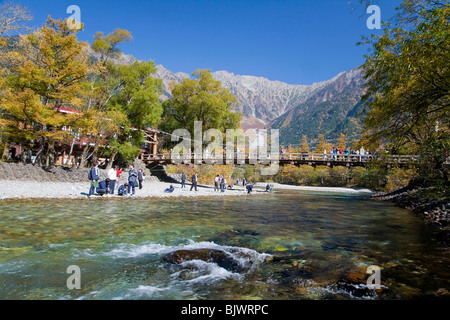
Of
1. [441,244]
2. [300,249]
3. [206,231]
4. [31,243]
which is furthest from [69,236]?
[441,244]

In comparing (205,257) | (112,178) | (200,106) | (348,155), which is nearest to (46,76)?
(112,178)

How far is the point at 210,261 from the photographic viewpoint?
15.6ft

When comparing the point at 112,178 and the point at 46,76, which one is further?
the point at 46,76

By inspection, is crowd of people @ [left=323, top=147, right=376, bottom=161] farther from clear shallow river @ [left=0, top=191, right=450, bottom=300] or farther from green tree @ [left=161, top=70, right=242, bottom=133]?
clear shallow river @ [left=0, top=191, right=450, bottom=300]

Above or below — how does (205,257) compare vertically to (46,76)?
below

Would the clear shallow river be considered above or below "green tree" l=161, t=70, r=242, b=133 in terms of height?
below

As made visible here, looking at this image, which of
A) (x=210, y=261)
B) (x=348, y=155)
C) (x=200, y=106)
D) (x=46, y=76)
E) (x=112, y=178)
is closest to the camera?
(x=210, y=261)

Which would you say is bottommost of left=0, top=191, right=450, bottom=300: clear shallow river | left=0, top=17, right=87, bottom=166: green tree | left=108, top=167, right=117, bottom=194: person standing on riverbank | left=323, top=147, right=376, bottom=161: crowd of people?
left=0, top=191, right=450, bottom=300: clear shallow river

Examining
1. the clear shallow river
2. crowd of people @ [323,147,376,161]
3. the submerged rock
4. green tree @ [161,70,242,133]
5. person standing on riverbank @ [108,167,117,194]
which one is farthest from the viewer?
green tree @ [161,70,242,133]

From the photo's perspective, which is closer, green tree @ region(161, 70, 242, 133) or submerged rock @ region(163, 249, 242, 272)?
submerged rock @ region(163, 249, 242, 272)

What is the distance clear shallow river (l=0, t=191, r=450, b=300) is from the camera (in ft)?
11.6

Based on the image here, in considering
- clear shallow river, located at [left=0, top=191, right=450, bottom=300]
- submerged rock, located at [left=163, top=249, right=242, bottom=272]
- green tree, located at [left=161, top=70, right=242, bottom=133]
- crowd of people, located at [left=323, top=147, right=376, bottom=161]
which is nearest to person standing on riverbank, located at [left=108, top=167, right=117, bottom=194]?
clear shallow river, located at [left=0, top=191, right=450, bottom=300]

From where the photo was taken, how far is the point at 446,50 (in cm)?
513

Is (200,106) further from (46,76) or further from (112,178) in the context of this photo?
(112,178)
